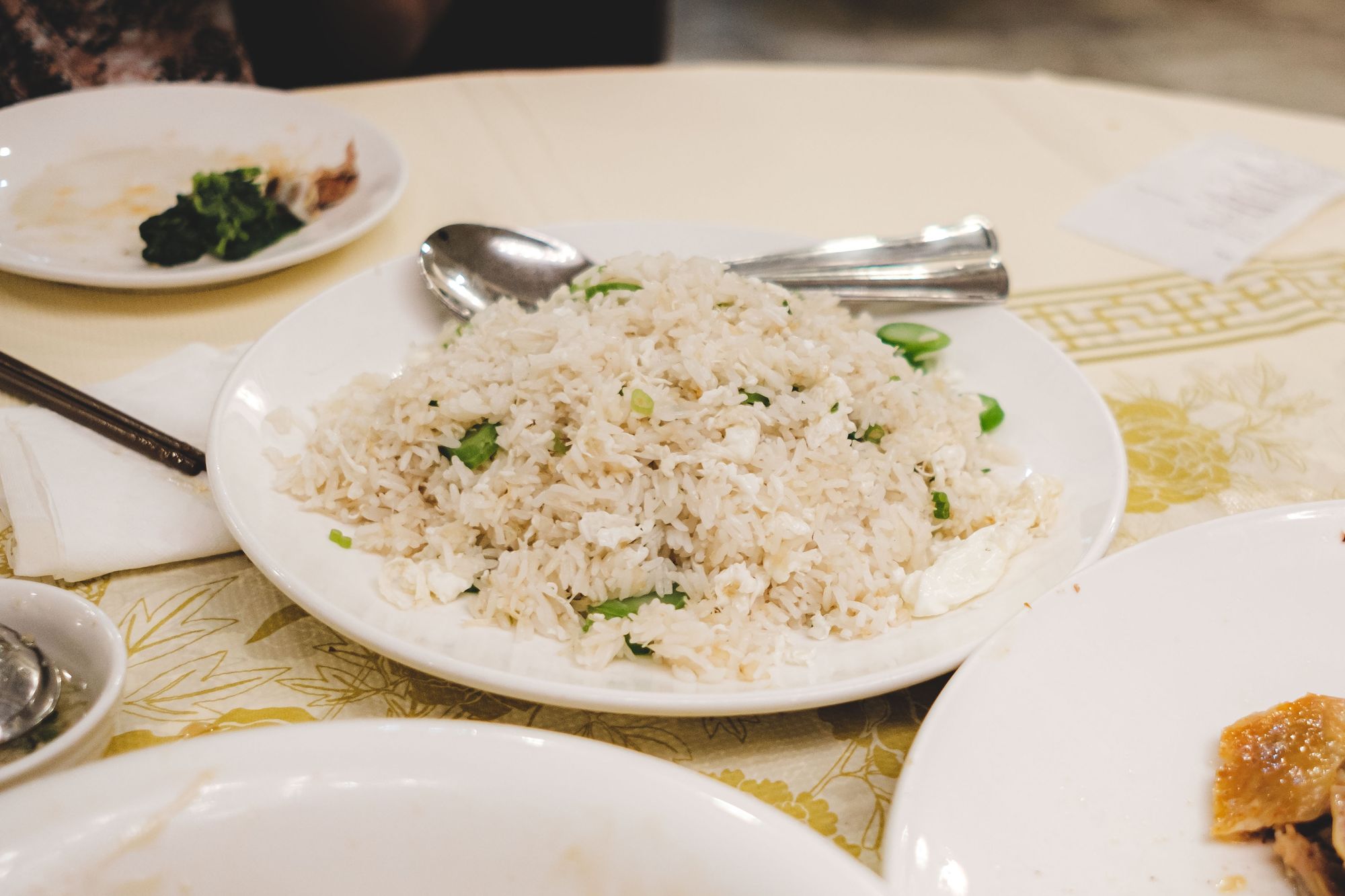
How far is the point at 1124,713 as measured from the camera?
1007 millimetres

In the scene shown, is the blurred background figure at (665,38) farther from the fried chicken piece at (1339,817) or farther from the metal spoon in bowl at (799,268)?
the fried chicken piece at (1339,817)

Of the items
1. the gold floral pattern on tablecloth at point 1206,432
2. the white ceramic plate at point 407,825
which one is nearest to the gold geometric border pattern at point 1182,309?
the gold floral pattern on tablecloth at point 1206,432

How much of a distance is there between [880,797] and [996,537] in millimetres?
429

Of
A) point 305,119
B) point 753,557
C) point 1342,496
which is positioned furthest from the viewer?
point 305,119

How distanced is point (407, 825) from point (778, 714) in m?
0.57

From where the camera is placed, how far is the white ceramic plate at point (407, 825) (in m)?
0.68

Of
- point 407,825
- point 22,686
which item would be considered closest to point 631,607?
point 407,825

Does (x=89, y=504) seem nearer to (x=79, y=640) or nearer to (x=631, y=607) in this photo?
(x=79, y=640)

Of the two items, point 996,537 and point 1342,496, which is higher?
point 996,537

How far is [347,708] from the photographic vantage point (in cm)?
115

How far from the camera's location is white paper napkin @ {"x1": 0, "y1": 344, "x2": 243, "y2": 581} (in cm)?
127

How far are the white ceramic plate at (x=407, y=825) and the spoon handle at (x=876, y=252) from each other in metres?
1.30

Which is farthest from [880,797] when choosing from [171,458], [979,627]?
[171,458]

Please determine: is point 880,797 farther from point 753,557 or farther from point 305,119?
point 305,119
